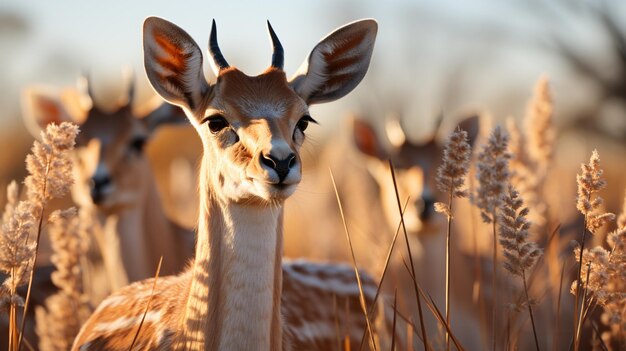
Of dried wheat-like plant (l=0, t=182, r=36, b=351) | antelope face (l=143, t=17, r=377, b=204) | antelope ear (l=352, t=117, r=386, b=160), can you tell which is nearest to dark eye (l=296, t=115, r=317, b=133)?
antelope face (l=143, t=17, r=377, b=204)

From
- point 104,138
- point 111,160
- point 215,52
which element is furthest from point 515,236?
point 104,138

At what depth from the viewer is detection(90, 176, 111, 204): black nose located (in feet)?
27.0

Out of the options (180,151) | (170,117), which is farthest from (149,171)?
(180,151)

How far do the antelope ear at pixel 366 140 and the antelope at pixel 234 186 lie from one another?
5158mm

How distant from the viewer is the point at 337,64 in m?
5.06

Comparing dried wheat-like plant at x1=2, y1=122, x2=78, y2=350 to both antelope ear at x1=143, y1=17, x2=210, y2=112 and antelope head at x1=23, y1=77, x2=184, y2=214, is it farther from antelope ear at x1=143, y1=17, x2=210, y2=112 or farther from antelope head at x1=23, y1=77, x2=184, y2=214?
antelope head at x1=23, y1=77, x2=184, y2=214

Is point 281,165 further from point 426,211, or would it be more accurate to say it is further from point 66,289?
point 426,211

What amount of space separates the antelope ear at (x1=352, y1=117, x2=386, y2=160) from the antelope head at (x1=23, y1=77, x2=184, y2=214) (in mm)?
2157

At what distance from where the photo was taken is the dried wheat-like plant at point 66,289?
16.7ft

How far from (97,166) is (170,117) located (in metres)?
0.99

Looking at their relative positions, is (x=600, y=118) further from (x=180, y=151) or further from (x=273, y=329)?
(x=273, y=329)

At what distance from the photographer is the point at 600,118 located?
20.2 metres

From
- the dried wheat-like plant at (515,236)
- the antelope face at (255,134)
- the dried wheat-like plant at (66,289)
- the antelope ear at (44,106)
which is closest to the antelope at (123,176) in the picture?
the antelope ear at (44,106)

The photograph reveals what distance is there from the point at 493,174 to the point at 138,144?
17.9ft
